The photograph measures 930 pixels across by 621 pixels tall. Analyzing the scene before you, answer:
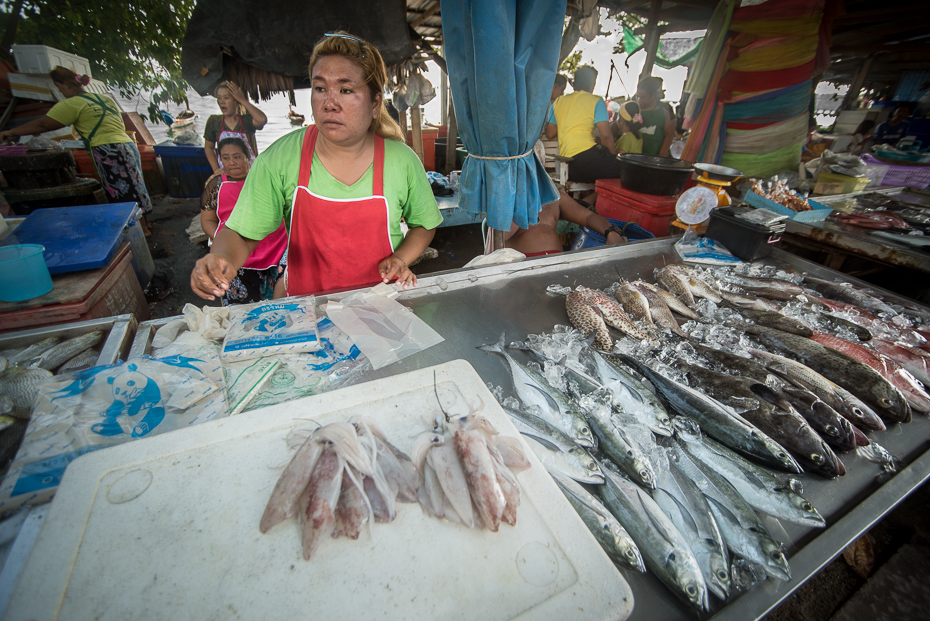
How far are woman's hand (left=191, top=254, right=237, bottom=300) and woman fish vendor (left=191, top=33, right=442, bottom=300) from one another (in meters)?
0.01

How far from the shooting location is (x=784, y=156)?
197 inches

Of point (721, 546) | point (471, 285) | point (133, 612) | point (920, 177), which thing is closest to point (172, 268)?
point (471, 285)

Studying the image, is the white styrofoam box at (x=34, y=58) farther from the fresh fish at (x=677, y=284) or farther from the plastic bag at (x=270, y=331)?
the fresh fish at (x=677, y=284)

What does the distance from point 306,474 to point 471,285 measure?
167 cm

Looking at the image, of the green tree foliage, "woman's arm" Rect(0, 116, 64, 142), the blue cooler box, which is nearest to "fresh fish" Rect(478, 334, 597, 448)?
"woman's arm" Rect(0, 116, 64, 142)

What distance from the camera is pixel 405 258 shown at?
2.47 m

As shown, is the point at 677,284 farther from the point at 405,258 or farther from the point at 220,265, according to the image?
the point at 220,265

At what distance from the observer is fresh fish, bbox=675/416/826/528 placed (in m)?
1.25

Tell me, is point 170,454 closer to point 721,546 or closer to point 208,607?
point 208,607

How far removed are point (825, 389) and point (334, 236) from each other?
291cm

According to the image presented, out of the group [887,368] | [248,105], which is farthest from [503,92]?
[248,105]

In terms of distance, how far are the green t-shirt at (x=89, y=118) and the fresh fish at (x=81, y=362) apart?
23.0 feet

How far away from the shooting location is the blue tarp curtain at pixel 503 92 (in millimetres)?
2230

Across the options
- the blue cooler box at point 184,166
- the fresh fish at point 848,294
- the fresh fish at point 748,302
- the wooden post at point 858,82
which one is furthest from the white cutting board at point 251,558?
the wooden post at point 858,82
